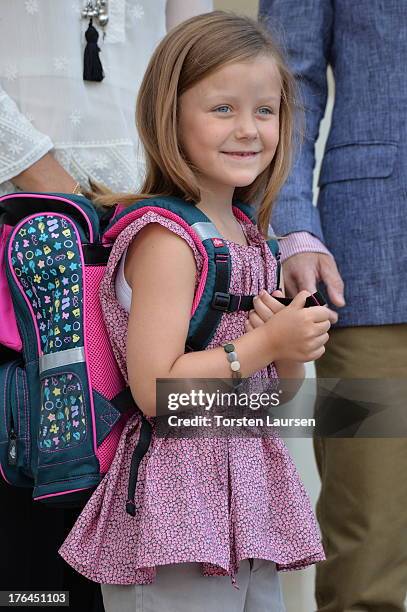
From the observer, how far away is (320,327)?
1.67 meters

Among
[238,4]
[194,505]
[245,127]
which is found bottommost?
[194,505]

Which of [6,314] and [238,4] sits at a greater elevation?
A: [238,4]

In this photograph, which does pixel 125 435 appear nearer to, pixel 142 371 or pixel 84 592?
pixel 142 371

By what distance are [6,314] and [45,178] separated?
0.31 m

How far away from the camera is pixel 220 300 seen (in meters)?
1.66

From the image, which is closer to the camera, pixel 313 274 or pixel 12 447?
pixel 12 447

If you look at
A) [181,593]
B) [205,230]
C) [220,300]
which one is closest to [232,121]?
[205,230]

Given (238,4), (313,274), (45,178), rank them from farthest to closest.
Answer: (238,4) < (313,274) < (45,178)

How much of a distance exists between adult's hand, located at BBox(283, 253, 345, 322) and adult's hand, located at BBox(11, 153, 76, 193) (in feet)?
1.63

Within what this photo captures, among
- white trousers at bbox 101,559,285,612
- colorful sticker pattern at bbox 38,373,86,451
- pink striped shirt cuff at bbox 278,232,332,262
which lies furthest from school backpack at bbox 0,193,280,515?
pink striped shirt cuff at bbox 278,232,332,262

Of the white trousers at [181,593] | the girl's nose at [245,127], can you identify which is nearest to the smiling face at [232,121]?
the girl's nose at [245,127]

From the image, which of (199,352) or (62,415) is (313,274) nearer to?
(199,352)

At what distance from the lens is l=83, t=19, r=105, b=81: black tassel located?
1.99 metres

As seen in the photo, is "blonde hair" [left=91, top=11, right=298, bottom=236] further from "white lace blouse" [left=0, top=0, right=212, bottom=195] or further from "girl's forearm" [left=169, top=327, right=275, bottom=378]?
"girl's forearm" [left=169, top=327, right=275, bottom=378]
